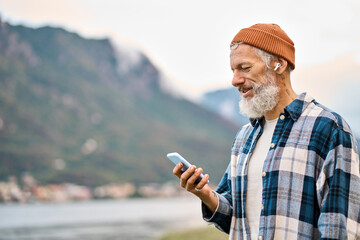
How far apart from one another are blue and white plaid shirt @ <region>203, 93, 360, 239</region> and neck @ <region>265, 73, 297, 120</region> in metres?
0.09

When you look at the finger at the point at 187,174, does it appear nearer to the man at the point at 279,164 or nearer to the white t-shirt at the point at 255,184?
the man at the point at 279,164

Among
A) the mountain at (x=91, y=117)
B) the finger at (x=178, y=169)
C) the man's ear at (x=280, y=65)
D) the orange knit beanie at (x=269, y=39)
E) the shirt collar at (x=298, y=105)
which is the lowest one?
the finger at (x=178, y=169)

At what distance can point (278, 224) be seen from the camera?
216cm

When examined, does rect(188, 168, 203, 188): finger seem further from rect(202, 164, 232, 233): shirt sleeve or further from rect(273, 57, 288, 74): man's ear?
rect(273, 57, 288, 74): man's ear

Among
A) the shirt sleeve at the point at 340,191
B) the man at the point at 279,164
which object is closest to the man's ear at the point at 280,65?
the man at the point at 279,164

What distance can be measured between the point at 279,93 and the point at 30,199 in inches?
4778

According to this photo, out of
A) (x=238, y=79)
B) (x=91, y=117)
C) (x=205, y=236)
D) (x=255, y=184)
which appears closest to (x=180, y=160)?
(x=255, y=184)

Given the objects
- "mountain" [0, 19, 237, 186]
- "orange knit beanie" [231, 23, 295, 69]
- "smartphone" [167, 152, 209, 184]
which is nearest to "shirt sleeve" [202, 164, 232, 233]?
"smartphone" [167, 152, 209, 184]

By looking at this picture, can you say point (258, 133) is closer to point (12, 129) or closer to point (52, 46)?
point (12, 129)

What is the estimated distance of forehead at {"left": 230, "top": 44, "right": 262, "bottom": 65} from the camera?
2.38m

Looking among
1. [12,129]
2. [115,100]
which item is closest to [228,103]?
[115,100]

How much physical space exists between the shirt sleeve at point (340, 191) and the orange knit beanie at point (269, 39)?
20.4 inches

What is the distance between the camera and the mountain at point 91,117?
128250 millimetres

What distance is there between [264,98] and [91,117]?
15090cm
